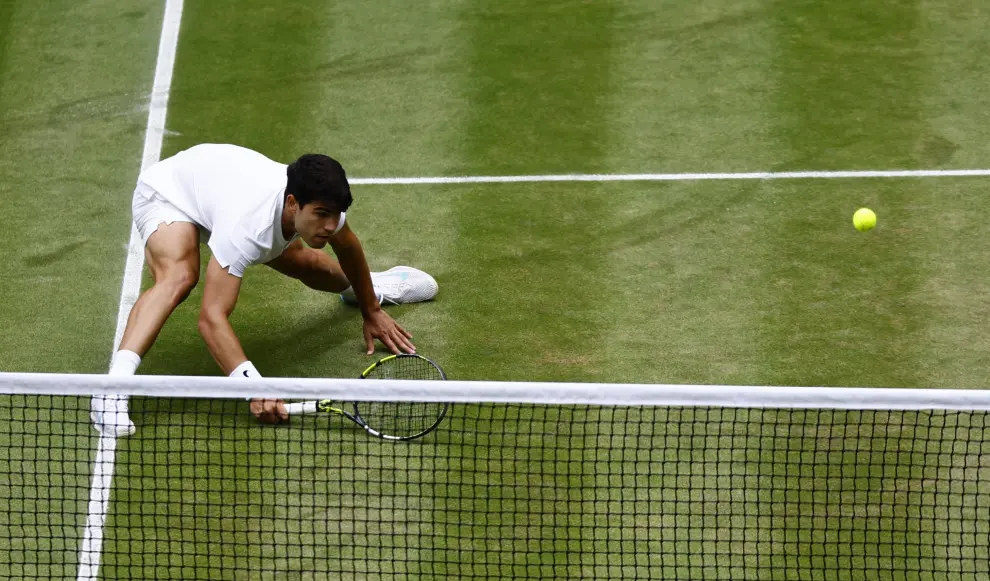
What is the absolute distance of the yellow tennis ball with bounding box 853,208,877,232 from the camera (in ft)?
27.7

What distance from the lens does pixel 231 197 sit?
7293 millimetres

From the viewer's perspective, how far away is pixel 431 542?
6344 mm

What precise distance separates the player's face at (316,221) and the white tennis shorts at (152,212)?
90cm

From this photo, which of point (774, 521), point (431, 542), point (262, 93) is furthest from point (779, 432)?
point (262, 93)

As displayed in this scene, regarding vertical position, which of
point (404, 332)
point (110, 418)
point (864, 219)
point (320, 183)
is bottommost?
point (110, 418)

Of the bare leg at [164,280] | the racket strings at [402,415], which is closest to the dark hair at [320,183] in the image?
the bare leg at [164,280]

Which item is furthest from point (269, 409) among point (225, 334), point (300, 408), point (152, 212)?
point (152, 212)

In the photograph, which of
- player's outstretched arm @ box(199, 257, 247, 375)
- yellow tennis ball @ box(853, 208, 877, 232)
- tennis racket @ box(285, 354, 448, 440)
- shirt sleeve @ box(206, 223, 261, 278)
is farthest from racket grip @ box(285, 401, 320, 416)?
yellow tennis ball @ box(853, 208, 877, 232)

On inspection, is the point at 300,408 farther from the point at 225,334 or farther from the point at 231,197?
the point at 231,197

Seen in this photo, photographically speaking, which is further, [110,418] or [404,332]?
[404,332]

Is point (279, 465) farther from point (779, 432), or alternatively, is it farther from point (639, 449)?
point (779, 432)

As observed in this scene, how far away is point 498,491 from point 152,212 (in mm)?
2722

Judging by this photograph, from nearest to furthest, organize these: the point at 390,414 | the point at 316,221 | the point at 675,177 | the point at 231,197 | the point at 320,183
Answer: the point at 320,183 < the point at 316,221 < the point at 390,414 < the point at 231,197 < the point at 675,177

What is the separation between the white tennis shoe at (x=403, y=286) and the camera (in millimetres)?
8195
